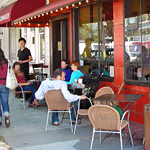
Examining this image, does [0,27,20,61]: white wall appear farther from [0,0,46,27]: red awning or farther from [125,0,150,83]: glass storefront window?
[125,0,150,83]: glass storefront window

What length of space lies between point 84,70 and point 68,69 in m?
0.67

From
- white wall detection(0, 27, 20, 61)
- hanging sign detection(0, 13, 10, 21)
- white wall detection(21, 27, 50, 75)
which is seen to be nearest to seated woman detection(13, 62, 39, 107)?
hanging sign detection(0, 13, 10, 21)

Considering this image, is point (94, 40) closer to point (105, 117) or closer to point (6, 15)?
point (6, 15)

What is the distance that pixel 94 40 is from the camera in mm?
9086

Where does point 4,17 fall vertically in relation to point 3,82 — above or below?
Result: above

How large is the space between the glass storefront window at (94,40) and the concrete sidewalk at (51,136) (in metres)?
1.70

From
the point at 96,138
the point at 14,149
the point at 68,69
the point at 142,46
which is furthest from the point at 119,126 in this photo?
the point at 68,69

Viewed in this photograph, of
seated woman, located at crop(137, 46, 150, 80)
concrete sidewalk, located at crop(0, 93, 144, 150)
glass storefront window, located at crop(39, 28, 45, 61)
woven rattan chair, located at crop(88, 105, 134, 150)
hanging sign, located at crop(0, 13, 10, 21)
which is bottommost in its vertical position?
concrete sidewalk, located at crop(0, 93, 144, 150)

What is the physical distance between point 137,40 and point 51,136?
9.49ft

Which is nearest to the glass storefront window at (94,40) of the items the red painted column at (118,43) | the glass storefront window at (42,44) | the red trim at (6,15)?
the red painted column at (118,43)

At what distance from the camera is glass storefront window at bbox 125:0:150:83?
7271mm

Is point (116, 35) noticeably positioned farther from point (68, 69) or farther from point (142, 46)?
A: point (68, 69)

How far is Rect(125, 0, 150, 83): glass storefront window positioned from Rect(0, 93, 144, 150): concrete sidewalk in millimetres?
1164

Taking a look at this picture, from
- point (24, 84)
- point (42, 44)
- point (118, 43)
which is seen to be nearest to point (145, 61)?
point (118, 43)
